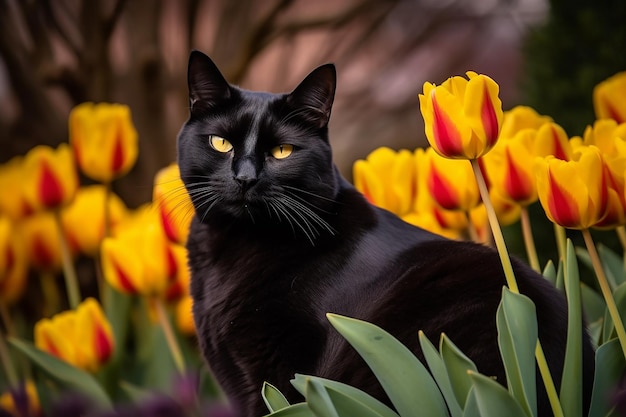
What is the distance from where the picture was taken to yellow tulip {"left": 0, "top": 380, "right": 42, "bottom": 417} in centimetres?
179

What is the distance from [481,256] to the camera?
1.30 metres

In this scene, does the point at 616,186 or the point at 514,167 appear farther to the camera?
the point at 514,167

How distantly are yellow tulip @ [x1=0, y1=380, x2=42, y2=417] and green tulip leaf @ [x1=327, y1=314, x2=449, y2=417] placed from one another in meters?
0.96

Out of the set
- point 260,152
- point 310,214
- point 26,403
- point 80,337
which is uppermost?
point 260,152

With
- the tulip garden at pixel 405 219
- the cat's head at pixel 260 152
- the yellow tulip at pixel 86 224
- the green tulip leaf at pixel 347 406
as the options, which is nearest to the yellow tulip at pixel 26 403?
the tulip garden at pixel 405 219

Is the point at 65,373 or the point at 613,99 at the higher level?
the point at 613,99

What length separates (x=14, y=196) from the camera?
89.4 inches

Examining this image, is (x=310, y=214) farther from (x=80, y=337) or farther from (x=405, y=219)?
(x=80, y=337)

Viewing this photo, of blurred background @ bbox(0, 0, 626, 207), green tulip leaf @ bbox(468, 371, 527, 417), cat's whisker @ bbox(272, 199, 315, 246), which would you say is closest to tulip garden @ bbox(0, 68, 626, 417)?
green tulip leaf @ bbox(468, 371, 527, 417)

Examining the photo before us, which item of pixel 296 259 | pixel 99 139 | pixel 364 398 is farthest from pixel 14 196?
pixel 364 398

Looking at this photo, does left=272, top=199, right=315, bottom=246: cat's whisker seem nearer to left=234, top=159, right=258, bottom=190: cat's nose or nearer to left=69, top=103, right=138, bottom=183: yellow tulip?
left=234, top=159, right=258, bottom=190: cat's nose

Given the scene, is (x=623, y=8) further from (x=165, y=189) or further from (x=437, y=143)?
(x=437, y=143)

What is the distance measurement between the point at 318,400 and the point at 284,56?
3533 millimetres

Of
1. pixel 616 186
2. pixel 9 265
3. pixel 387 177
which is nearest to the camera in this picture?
pixel 616 186
